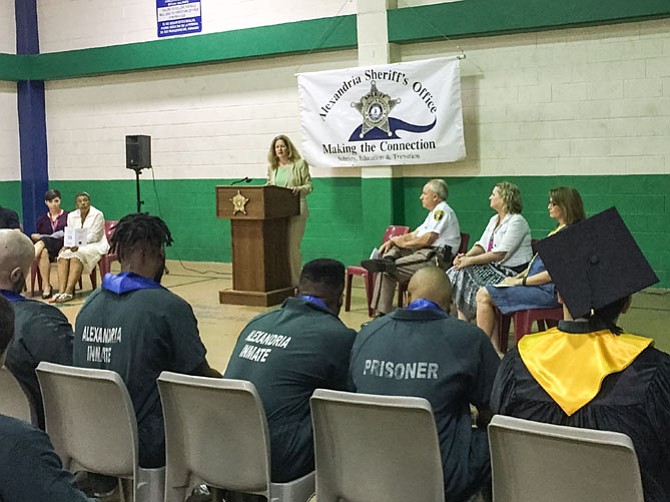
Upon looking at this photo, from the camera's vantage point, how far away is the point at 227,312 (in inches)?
288

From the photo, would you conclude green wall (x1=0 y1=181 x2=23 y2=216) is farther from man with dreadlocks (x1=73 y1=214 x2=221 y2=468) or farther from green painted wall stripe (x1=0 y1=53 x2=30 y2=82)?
man with dreadlocks (x1=73 y1=214 x2=221 y2=468)

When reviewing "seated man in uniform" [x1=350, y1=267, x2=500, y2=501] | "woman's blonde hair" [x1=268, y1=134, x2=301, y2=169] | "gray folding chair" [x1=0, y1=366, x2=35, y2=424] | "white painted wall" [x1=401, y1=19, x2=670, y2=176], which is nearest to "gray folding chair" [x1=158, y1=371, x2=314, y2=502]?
"seated man in uniform" [x1=350, y1=267, x2=500, y2=501]

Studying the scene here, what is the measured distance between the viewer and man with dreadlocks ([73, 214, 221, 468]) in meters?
2.87

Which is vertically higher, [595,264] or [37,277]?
[595,264]

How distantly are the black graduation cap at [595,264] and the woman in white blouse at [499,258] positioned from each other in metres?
3.30

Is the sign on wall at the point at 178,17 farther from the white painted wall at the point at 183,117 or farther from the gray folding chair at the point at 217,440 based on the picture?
the gray folding chair at the point at 217,440

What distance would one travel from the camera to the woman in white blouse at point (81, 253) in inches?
316

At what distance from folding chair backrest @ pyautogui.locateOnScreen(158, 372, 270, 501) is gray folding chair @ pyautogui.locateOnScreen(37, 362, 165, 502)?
5.1 inches

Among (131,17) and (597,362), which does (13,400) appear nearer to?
(597,362)

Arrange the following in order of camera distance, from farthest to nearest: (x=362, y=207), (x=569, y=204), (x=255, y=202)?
(x=362, y=207), (x=255, y=202), (x=569, y=204)

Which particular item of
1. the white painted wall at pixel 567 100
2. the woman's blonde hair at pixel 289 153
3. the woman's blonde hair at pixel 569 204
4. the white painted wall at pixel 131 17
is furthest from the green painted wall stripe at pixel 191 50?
the woman's blonde hair at pixel 569 204

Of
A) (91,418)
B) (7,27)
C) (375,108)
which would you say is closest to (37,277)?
(375,108)

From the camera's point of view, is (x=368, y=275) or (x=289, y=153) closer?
(x=368, y=275)

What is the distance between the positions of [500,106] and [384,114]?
44.8 inches
